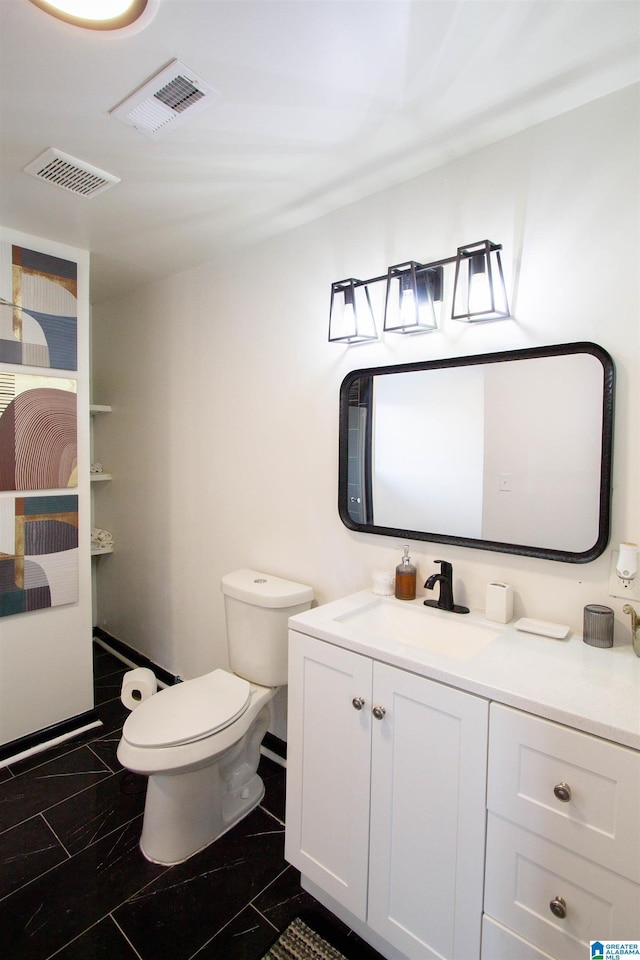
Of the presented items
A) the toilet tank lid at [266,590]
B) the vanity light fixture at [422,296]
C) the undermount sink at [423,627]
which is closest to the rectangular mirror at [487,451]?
the vanity light fixture at [422,296]

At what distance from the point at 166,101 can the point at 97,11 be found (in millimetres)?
306

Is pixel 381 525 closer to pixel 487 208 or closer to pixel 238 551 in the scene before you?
pixel 238 551

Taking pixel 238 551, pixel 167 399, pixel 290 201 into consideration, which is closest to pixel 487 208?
pixel 290 201

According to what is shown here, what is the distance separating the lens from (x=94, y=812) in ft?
6.63

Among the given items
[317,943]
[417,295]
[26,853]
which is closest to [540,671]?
[317,943]

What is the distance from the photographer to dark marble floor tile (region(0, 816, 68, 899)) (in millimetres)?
1700

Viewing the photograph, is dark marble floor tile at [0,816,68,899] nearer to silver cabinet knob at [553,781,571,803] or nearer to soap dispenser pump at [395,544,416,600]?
soap dispenser pump at [395,544,416,600]

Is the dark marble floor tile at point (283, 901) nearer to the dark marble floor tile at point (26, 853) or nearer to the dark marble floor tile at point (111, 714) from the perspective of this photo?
the dark marble floor tile at point (26, 853)

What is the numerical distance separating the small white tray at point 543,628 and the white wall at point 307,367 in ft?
0.14

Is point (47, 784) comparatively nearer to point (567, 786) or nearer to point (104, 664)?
point (104, 664)

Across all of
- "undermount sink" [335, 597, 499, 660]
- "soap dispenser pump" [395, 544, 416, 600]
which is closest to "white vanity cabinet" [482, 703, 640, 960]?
"undermount sink" [335, 597, 499, 660]

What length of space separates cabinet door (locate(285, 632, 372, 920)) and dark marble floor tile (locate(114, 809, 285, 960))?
8.5 inches

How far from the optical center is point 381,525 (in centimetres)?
193
